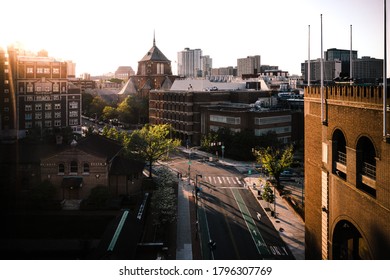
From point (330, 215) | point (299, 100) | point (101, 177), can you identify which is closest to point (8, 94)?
point (101, 177)

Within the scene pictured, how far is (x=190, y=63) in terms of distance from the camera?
604 feet

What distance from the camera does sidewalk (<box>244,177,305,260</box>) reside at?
1196 inches

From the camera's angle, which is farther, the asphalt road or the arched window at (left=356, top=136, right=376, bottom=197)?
the asphalt road

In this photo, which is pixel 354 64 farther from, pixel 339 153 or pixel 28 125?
pixel 28 125

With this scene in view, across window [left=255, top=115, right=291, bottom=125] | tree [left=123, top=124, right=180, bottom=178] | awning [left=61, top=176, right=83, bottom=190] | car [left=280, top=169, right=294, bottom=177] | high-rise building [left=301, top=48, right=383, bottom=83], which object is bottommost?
car [left=280, top=169, right=294, bottom=177]

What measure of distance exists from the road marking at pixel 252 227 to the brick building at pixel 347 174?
528cm

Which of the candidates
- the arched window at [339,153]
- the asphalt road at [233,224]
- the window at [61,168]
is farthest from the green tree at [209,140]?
the arched window at [339,153]

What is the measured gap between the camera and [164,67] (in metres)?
119

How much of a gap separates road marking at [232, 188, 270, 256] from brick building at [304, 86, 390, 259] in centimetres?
528

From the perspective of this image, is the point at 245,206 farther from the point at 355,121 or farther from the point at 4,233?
the point at 355,121

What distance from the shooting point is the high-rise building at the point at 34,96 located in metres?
70.6

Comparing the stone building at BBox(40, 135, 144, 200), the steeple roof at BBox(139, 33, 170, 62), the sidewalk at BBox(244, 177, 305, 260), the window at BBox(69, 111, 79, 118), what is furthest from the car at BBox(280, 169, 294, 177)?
the steeple roof at BBox(139, 33, 170, 62)

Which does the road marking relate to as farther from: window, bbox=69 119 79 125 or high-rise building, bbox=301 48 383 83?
window, bbox=69 119 79 125

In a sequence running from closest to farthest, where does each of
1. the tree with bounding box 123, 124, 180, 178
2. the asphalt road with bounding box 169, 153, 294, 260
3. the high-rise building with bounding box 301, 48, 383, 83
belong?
the high-rise building with bounding box 301, 48, 383, 83 → the asphalt road with bounding box 169, 153, 294, 260 → the tree with bounding box 123, 124, 180, 178
